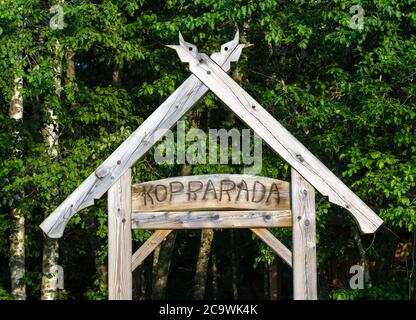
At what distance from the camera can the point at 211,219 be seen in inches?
287

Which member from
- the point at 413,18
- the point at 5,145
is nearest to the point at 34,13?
the point at 5,145

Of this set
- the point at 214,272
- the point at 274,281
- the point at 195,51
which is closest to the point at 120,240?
the point at 195,51

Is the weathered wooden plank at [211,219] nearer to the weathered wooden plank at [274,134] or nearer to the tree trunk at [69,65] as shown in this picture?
the weathered wooden plank at [274,134]

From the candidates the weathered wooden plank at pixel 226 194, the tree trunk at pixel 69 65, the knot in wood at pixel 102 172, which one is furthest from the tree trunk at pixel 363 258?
the knot in wood at pixel 102 172

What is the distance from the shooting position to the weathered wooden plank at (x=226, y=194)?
727 centimetres

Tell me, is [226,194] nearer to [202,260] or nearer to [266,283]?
[202,260]

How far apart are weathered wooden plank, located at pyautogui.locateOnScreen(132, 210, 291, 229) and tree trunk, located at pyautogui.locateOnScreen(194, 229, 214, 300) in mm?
8105

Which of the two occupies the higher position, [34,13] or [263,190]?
[34,13]

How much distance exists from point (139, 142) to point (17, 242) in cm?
637

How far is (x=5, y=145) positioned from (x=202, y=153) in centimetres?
269

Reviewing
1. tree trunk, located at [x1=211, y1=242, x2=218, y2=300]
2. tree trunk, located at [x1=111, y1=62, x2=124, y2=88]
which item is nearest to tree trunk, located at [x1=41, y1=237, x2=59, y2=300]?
tree trunk, located at [x1=111, y1=62, x2=124, y2=88]

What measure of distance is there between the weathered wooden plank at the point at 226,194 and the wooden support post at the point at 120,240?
12 centimetres

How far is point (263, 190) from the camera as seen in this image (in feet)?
23.9
